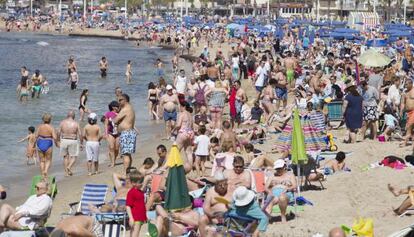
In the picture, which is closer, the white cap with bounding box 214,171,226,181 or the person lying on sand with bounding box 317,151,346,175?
the white cap with bounding box 214,171,226,181

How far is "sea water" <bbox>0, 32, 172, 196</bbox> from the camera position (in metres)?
19.2

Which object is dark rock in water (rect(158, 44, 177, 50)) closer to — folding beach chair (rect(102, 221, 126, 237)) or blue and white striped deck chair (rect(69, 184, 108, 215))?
blue and white striped deck chair (rect(69, 184, 108, 215))

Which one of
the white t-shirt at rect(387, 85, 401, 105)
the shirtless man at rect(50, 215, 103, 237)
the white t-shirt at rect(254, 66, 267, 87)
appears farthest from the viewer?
the white t-shirt at rect(254, 66, 267, 87)

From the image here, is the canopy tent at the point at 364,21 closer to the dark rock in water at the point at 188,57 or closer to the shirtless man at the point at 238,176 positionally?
the dark rock in water at the point at 188,57

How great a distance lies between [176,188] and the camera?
10.6m

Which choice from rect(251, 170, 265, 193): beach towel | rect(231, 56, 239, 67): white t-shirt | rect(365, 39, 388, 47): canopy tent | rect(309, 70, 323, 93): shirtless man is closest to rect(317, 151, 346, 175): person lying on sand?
rect(251, 170, 265, 193): beach towel

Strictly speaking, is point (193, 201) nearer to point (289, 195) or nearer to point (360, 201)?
point (289, 195)

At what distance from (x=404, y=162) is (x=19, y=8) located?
117122 millimetres

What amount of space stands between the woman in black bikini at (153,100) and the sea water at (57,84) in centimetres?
32

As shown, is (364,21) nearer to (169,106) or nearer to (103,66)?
(103,66)

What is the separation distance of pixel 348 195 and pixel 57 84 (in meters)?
25.8

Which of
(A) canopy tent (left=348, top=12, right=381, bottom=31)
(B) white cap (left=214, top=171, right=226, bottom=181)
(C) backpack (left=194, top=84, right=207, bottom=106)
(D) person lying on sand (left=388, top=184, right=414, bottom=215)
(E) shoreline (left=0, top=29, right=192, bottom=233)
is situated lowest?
(E) shoreline (left=0, top=29, right=192, bottom=233)

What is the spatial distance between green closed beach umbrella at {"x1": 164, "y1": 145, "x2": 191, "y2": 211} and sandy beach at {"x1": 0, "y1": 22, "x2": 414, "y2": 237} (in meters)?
0.96

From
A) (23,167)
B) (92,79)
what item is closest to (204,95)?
(23,167)
